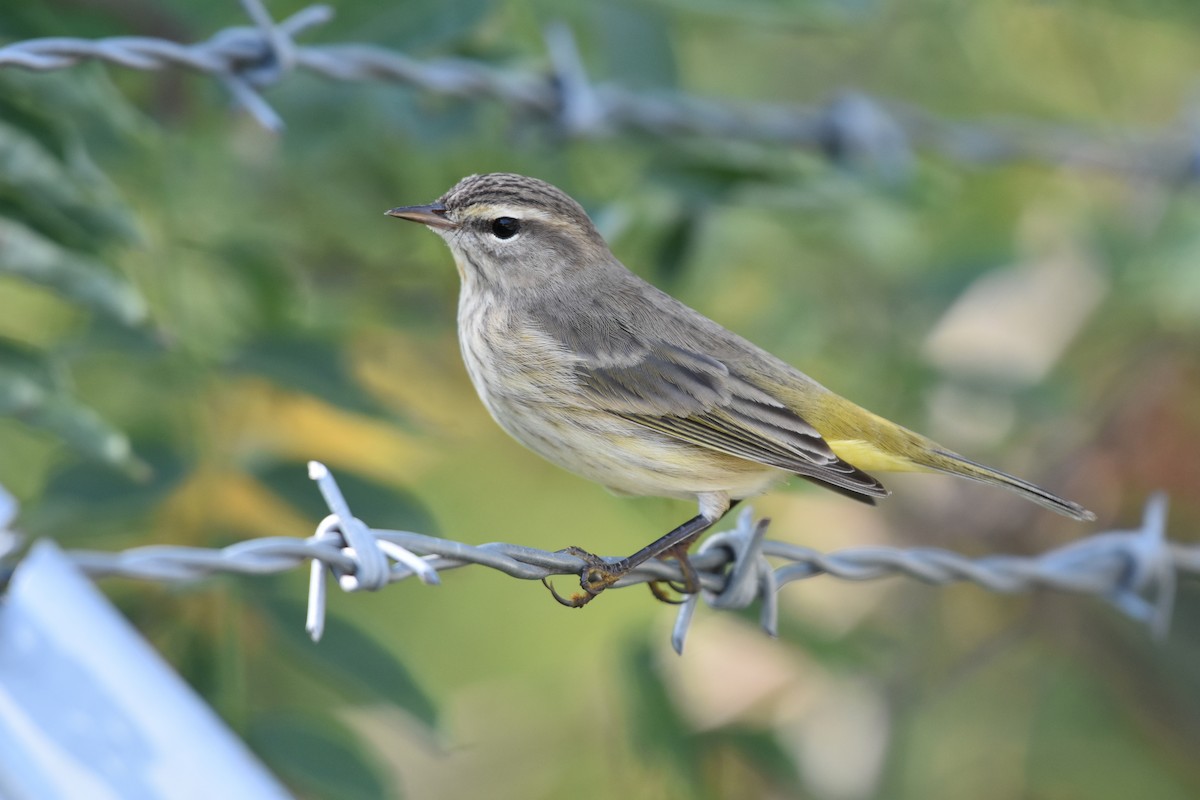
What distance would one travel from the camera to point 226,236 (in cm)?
390

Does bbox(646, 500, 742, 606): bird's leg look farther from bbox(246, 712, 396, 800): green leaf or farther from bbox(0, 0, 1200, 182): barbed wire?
bbox(0, 0, 1200, 182): barbed wire

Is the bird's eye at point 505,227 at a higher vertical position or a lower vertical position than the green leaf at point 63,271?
higher

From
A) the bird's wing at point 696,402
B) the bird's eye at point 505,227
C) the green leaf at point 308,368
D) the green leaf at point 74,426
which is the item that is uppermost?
the bird's eye at point 505,227

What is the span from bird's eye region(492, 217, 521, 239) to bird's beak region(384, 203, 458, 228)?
10cm

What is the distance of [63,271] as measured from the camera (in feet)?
9.00

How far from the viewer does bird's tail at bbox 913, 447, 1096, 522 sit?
10.0ft

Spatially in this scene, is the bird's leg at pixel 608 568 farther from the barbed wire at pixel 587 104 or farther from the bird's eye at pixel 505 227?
the barbed wire at pixel 587 104

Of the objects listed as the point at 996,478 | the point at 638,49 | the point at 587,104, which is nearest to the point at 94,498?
the point at 587,104

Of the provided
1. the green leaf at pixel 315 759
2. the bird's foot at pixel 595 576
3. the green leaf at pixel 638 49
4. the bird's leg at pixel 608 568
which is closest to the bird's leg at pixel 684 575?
the bird's leg at pixel 608 568

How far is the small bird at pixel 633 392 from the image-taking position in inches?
121

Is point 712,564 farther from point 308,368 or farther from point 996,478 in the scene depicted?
point 308,368

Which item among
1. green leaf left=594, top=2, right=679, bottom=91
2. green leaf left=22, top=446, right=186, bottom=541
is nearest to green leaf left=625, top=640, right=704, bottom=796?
green leaf left=22, top=446, right=186, bottom=541

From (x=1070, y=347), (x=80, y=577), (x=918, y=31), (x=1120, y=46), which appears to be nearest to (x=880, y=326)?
(x=1070, y=347)

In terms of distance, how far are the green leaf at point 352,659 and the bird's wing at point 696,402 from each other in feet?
2.42
